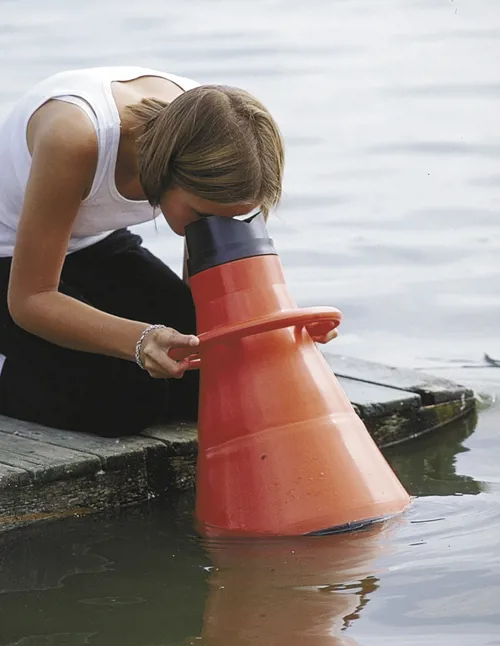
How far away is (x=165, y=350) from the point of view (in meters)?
2.25

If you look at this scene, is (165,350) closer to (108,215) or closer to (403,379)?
(108,215)

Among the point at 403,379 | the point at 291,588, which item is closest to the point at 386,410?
the point at 403,379

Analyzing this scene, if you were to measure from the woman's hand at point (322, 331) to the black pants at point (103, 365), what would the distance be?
0.46m

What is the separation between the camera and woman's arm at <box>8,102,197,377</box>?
2.35 m

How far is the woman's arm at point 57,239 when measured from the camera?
2.35 meters

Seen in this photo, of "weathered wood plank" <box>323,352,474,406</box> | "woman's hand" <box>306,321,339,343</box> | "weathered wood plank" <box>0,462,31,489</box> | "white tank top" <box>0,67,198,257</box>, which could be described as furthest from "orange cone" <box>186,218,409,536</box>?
"weathered wood plank" <box>323,352,474,406</box>

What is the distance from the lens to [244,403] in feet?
7.52

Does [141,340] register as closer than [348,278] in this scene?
Yes

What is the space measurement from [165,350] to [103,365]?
18.7 inches

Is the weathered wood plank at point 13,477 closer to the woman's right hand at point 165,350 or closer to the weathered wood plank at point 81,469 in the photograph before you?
the weathered wood plank at point 81,469

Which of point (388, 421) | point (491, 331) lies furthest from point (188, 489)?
point (491, 331)

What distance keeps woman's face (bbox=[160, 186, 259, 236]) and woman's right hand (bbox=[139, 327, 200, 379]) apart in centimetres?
21

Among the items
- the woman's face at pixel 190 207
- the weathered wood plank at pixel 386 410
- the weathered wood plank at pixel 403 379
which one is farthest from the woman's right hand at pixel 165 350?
the weathered wood plank at pixel 403 379

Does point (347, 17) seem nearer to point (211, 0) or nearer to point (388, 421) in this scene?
point (211, 0)
